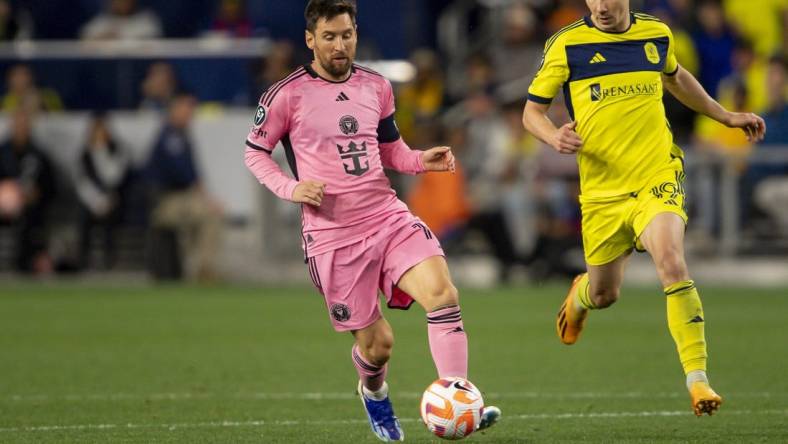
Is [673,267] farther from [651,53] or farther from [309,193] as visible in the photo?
[309,193]

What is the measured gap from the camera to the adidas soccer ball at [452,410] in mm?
6809

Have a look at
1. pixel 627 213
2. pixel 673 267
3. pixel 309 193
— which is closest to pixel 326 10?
pixel 309 193

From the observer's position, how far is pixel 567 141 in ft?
25.2

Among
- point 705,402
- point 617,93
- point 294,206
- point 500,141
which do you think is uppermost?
point 617,93

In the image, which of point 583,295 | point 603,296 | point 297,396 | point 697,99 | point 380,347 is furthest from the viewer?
point 297,396

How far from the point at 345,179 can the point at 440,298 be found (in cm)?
79

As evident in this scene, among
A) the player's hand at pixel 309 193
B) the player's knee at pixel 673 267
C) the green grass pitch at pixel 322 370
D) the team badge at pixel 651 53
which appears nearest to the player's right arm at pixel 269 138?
the player's hand at pixel 309 193

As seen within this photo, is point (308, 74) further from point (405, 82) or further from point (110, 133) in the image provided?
point (405, 82)

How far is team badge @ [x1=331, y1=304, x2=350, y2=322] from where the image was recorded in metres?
7.46

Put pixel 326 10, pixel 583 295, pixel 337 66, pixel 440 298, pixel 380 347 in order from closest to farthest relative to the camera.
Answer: pixel 440 298
pixel 326 10
pixel 337 66
pixel 380 347
pixel 583 295

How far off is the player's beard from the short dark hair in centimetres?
17

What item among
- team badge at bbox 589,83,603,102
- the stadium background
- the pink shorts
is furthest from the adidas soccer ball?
the stadium background

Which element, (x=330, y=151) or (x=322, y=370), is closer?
(x=330, y=151)

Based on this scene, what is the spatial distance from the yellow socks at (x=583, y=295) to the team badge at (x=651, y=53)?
146 cm
